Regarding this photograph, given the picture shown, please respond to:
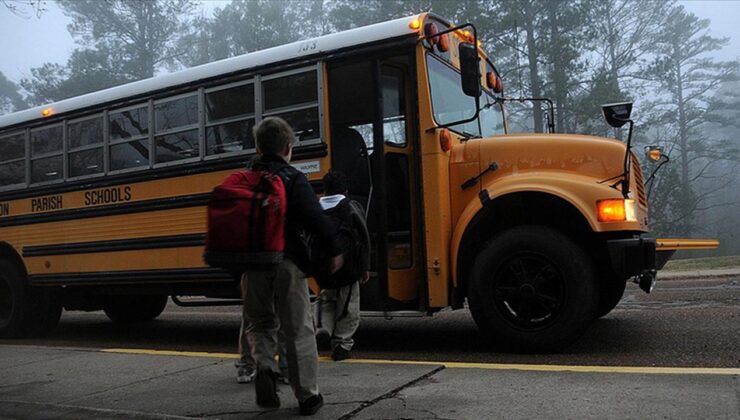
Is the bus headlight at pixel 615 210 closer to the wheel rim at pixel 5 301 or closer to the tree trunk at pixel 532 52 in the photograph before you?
the wheel rim at pixel 5 301

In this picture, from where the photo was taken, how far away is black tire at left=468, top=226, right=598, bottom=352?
15.7 feet

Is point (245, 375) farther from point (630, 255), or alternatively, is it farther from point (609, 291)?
point (609, 291)

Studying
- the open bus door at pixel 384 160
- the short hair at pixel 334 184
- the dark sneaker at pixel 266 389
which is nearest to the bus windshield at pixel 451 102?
the open bus door at pixel 384 160

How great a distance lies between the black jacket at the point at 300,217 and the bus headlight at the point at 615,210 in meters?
2.15

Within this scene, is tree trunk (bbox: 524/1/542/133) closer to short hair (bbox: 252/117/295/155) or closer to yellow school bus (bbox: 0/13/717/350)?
yellow school bus (bbox: 0/13/717/350)

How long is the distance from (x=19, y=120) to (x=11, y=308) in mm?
2271

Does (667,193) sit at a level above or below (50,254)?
above

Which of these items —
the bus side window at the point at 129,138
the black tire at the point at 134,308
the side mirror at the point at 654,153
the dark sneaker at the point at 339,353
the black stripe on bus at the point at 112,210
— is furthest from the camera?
the black tire at the point at 134,308

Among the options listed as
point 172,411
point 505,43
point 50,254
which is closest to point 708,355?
point 172,411

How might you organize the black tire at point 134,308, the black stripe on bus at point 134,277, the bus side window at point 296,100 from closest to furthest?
the bus side window at point 296,100, the black stripe on bus at point 134,277, the black tire at point 134,308

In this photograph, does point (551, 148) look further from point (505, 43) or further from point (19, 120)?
point (505, 43)

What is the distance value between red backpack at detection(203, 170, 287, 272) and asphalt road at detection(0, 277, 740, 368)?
7.39 feet

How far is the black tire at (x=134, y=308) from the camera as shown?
8.90 meters

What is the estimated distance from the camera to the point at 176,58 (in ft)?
124
